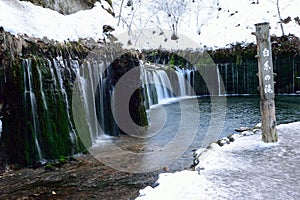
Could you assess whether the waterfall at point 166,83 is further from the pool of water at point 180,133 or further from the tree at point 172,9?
the tree at point 172,9

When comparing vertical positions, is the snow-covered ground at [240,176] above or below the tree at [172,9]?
below

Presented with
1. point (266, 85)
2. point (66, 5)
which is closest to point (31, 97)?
point (266, 85)

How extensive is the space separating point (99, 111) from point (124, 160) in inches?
126

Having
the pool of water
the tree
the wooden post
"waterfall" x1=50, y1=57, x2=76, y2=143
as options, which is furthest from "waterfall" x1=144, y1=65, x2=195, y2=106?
the tree

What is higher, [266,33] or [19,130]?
[266,33]

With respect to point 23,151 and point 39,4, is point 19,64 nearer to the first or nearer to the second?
point 23,151

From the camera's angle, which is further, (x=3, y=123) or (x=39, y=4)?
(x=39, y=4)

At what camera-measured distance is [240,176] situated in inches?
190

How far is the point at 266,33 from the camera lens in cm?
655

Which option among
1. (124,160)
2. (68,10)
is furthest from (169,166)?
(68,10)

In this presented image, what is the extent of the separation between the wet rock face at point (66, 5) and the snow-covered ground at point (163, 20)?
1.13 feet

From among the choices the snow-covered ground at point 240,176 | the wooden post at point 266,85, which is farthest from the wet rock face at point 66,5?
the snow-covered ground at point 240,176

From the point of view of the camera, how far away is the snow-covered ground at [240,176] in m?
4.20

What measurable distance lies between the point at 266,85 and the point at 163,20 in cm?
3281
